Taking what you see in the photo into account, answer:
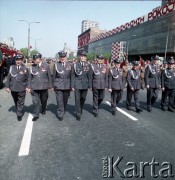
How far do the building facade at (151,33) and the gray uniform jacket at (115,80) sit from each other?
42.7 m

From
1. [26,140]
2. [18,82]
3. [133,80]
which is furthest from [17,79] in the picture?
[133,80]

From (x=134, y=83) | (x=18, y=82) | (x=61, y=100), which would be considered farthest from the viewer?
(x=134, y=83)

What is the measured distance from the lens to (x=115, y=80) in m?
8.19

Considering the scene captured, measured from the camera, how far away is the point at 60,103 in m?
7.18

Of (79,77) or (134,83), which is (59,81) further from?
(134,83)

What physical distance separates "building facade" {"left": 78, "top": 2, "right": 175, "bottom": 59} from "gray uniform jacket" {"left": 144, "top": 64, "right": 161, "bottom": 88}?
41696mm

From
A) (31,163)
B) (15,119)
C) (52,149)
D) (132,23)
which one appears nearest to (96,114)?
(15,119)

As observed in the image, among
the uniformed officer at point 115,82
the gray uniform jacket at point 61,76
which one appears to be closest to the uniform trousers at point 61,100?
the gray uniform jacket at point 61,76

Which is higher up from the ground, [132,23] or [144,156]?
[132,23]

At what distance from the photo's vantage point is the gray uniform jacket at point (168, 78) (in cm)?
910

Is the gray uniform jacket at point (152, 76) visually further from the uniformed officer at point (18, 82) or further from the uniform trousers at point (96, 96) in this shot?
the uniformed officer at point (18, 82)

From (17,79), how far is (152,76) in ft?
15.1

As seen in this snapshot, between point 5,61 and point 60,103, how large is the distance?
10986mm

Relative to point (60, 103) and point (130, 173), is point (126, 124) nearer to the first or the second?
point (60, 103)
